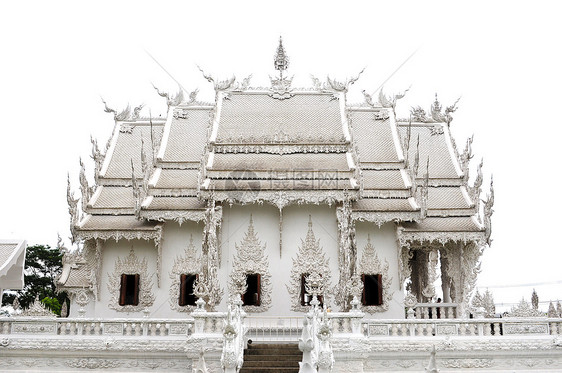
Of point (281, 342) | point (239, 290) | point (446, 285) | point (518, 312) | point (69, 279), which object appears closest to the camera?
point (281, 342)

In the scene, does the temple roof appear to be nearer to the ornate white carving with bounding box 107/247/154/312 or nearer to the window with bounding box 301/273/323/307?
the ornate white carving with bounding box 107/247/154/312

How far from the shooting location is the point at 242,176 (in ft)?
47.9

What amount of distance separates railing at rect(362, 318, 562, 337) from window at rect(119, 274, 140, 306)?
6.29 m

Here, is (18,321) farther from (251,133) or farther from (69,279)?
(251,133)

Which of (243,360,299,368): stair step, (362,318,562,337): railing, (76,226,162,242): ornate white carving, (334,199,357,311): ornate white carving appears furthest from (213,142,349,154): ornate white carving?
(243,360,299,368): stair step

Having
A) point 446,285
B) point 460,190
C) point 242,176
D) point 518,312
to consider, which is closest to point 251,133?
point 242,176

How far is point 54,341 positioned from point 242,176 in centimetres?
553

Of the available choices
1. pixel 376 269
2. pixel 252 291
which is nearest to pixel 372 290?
pixel 376 269

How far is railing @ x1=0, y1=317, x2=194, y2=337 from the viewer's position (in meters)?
11.5

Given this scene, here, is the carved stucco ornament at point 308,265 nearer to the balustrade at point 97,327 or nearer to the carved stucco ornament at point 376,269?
the carved stucco ornament at point 376,269

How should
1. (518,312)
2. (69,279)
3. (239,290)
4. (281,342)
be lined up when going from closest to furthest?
(281,342), (518,312), (239,290), (69,279)

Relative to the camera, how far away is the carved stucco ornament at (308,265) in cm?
1457

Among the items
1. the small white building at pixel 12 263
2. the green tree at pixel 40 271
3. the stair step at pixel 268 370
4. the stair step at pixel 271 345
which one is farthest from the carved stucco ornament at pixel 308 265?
the green tree at pixel 40 271

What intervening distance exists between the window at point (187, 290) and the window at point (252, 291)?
1283 millimetres
